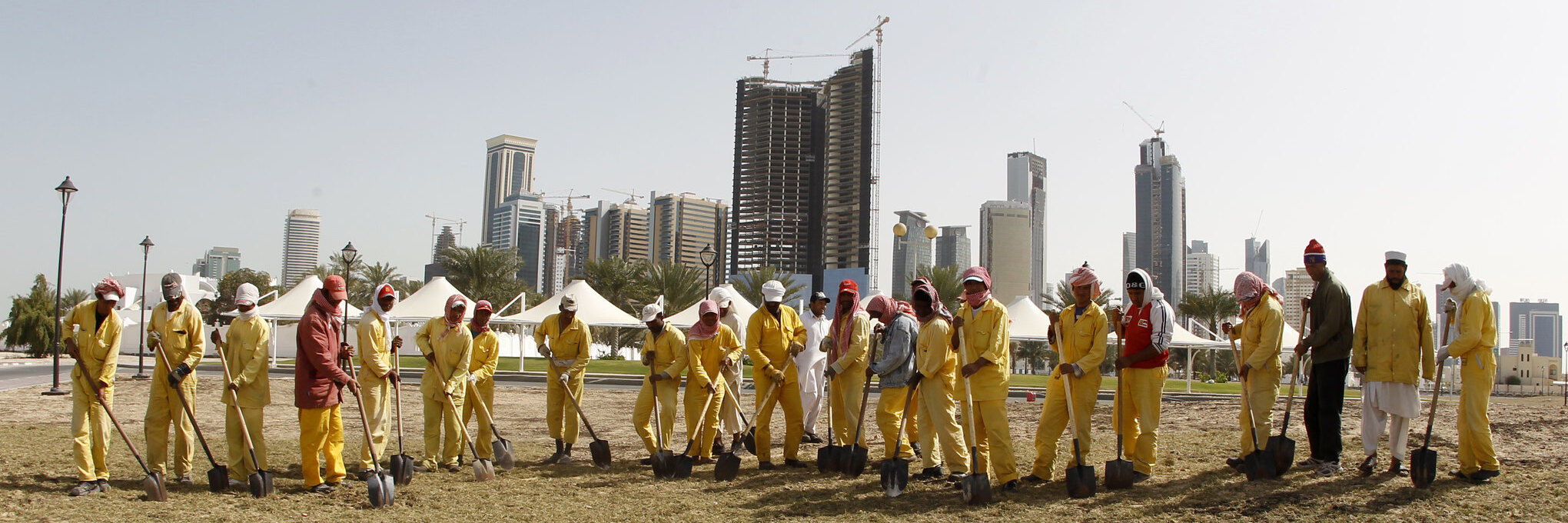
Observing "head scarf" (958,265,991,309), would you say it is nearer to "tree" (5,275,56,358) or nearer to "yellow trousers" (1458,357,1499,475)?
"yellow trousers" (1458,357,1499,475)

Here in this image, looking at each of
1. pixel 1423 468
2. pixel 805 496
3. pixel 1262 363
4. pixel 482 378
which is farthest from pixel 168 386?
pixel 1423 468

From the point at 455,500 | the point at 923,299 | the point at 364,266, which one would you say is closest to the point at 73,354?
the point at 455,500

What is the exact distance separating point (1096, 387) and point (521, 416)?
9.47 meters

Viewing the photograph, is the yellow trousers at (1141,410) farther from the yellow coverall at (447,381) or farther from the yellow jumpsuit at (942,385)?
the yellow coverall at (447,381)

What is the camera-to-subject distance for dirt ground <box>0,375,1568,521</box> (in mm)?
6535

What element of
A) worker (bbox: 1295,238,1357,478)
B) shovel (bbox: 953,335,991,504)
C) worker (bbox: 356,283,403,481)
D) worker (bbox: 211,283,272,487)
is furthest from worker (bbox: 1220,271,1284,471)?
worker (bbox: 211,283,272,487)

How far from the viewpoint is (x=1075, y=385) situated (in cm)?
755

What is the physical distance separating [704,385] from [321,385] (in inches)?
124

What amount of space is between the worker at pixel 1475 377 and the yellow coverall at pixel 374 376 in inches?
333

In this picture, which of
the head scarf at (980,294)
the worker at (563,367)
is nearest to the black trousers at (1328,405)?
the head scarf at (980,294)

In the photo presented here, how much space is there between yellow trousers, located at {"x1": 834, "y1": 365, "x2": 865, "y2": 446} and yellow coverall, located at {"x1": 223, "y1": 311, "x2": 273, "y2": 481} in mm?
4152

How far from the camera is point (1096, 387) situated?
7.47 metres

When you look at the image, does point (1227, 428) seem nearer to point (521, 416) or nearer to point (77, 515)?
point (521, 416)

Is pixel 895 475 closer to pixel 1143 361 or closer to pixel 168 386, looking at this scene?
pixel 1143 361
